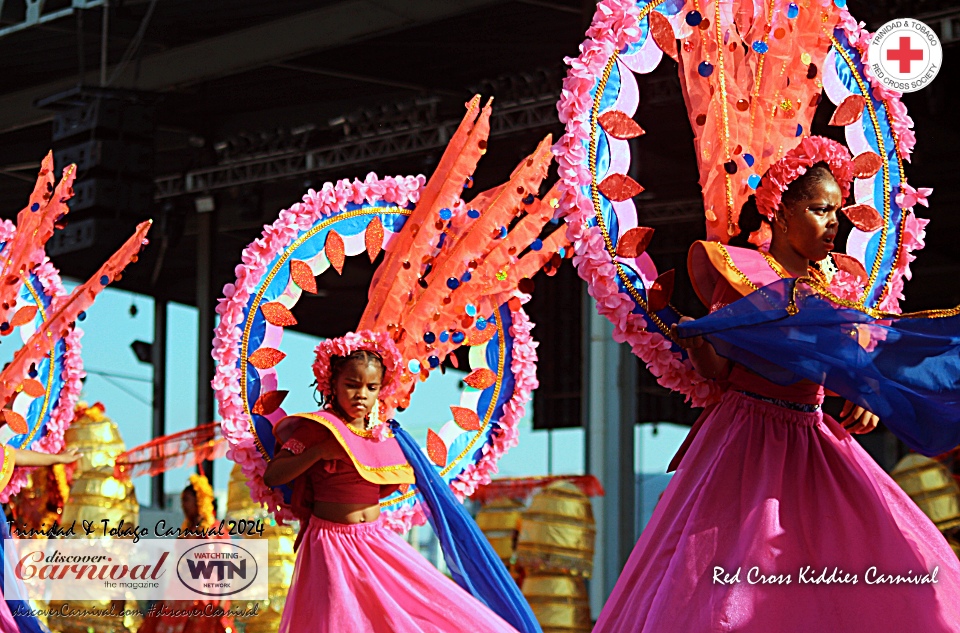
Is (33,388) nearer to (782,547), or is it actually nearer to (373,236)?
(373,236)

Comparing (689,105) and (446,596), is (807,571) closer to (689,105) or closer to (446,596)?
(689,105)

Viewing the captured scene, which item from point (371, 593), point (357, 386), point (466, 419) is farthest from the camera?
point (466, 419)

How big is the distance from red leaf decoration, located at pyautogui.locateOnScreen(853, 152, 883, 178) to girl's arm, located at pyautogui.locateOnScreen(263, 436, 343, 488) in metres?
1.78

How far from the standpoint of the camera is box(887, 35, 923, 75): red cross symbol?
688 centimetres

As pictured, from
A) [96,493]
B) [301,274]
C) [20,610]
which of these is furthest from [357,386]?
[96,493]

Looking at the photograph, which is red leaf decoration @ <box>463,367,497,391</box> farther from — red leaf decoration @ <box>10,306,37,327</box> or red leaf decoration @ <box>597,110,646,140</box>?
red leaf decoration @ <box>10,306,37,327</box>

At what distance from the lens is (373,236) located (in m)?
4.75

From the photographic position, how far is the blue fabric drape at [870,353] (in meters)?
2.56

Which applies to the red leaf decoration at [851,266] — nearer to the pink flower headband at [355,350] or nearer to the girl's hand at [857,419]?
the girl's hand at [857,419]

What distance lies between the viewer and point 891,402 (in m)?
2.58

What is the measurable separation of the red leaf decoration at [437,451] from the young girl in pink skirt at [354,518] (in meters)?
0.36

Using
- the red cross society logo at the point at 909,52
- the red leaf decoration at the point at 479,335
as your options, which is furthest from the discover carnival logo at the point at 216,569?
the red cross society logo at the point at 909,52

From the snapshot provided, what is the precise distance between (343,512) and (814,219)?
1.96m

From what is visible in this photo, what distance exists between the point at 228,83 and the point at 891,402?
950 cm
